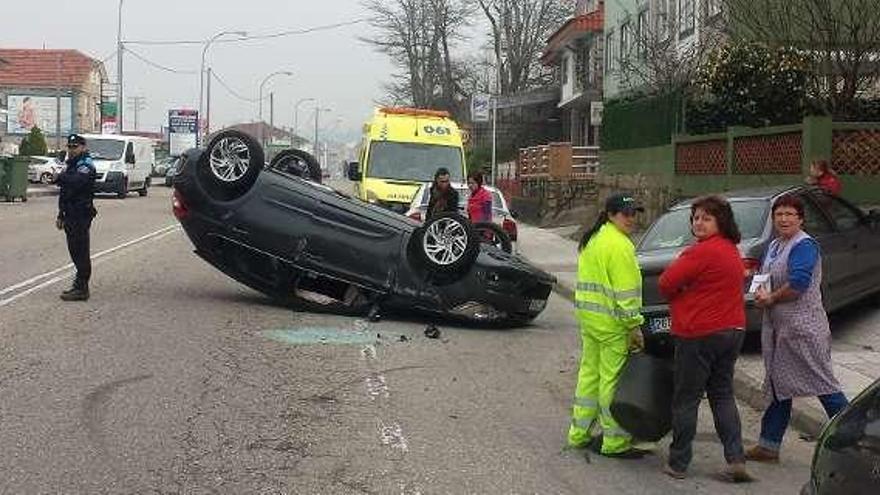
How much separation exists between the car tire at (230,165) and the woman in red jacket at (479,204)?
4173mm

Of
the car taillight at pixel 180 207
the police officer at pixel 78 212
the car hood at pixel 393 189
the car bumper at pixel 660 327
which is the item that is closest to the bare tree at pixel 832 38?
the car hood at pixel 393 189

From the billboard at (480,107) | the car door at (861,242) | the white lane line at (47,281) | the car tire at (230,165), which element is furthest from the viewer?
the billboard at (480,107)

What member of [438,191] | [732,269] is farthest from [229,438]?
[438,191]

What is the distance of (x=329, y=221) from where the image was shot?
11227 mm

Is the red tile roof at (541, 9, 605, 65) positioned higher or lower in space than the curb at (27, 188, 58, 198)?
higher

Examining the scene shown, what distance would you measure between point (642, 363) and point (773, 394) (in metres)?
0.84

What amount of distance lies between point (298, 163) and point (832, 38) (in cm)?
842

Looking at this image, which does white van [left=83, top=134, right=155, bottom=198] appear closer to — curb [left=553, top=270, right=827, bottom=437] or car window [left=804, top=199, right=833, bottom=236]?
car window [left=804, top=199, right=833, bottom=236]

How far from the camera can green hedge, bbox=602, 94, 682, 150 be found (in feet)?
69.8

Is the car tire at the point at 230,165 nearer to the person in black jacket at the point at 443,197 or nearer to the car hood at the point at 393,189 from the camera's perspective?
the person in black jacket at the point at 443,197

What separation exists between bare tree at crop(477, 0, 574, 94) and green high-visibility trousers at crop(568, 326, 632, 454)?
5618cm

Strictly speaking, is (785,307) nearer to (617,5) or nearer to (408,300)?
(408,300)

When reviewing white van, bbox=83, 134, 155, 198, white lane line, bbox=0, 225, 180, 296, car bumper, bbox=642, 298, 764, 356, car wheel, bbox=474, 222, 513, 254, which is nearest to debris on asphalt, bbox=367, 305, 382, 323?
car wheel, bbox=474, 222, 513, 254

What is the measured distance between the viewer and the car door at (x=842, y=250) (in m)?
10.3
